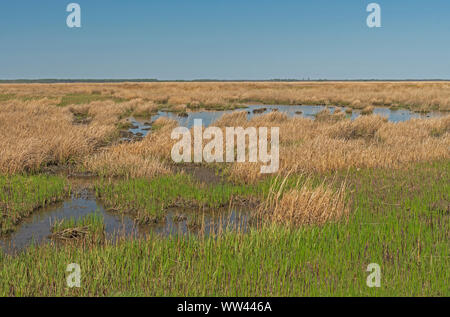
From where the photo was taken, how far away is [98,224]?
24.6 feet

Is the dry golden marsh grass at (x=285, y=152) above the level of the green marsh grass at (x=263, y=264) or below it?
above

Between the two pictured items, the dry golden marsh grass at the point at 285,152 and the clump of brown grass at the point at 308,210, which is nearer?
the clump of brown grass at the point at 308,210

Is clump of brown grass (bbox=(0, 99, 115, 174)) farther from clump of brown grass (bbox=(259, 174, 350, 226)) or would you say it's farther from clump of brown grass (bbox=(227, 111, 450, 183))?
clump of brown grass (bbox=(259, 174, 350, 226))

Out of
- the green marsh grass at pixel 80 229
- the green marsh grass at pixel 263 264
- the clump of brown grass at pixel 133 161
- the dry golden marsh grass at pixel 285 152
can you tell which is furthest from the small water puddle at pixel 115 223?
the clump of brown grass at pixel 133 161

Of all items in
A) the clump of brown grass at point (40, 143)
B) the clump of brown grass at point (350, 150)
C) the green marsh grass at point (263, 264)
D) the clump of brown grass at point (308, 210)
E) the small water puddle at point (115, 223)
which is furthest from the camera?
the clump of brown grass at point (350, 150)

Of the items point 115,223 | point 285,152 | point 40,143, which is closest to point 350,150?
point 285,152

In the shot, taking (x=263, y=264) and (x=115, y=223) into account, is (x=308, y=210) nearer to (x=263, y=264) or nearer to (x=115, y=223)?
(x=263, y=264)

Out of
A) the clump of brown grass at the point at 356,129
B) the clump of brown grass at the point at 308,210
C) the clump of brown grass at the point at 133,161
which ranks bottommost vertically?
the clump of brown grass at the point at 308,210

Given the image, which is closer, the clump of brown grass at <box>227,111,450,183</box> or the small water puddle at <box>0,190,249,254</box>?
the small water puddle at <box>0,190,249,254</box>

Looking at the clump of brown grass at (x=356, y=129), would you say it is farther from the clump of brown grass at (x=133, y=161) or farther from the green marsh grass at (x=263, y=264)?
the green marsh grass at (x=263, y=264)

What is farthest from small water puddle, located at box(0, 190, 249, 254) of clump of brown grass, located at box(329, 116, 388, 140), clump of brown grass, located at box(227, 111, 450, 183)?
clump of brown grass, located at box(329, 116, 388, 140)
